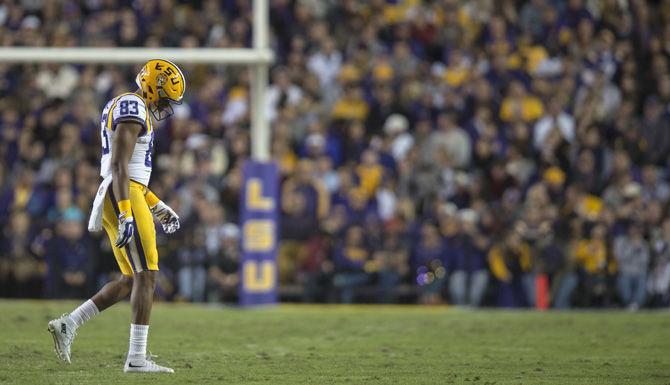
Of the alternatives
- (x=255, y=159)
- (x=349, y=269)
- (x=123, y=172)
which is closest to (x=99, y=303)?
(x=123, y=172)

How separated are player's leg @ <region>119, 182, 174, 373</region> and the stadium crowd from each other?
23.3 feet

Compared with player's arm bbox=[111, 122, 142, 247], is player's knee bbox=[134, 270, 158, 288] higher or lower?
lower

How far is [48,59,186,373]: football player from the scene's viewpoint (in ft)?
25.0

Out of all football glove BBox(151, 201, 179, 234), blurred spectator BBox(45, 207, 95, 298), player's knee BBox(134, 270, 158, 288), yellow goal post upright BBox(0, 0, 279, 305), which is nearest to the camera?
player's knee BBox(134, 270, 158, 288)

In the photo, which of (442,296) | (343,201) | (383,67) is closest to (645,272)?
(442,296)

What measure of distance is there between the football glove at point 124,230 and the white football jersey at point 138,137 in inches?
19.9

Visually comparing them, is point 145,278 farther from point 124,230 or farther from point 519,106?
point 519,106

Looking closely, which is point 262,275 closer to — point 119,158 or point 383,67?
point 383,67

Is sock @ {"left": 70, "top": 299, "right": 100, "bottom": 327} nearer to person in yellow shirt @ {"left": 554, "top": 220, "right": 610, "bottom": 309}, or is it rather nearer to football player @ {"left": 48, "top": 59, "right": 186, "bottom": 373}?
football player @ {"left": 48, "top": 59, "right": 186, "bottom": 373}

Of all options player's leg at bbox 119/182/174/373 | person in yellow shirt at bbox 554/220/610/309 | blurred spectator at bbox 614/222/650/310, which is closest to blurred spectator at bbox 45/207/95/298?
person in yellow shirt at bbox 554/220/610/309

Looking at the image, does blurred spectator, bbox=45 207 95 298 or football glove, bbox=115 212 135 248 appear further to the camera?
blurred spectator, bbox=45 207 95 298

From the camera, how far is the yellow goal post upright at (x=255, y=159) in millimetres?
13492

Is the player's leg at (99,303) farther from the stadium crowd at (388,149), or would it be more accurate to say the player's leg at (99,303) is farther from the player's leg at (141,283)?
the stadium crowd at (388,149)

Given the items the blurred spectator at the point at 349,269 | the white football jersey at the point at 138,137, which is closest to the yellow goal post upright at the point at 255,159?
the blurred spectator at the point at 349,269
